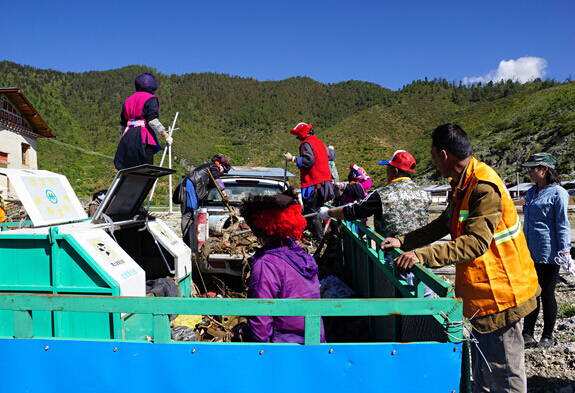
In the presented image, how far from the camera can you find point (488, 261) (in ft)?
7.45

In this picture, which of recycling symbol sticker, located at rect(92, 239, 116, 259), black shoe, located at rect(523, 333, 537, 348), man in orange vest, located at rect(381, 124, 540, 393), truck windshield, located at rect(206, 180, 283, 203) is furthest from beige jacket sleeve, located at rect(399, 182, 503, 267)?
truck windshield, located at rect(206, 180, 283, 203)

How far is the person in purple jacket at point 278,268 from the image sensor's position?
227cm

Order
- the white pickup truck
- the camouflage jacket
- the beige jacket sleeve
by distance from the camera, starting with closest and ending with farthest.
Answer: the beige jacket sleeve
the camouflage jacket
the white pickup truck

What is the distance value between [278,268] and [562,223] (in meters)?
3.34

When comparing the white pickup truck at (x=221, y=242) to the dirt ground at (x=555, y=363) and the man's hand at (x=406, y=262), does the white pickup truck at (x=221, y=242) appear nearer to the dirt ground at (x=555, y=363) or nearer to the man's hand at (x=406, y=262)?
the man's hand at (x=406, y=262)

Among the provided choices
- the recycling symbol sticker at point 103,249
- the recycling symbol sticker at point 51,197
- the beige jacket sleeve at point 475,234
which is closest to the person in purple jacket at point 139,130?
the recycling symbol sticker at point 51,197

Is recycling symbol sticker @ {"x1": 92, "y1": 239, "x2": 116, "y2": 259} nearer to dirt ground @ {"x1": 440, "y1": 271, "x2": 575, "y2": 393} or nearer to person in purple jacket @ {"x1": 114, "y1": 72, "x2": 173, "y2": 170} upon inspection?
person in purple jacket @ {"x1": 114, "y1": 72, "x2": 173, "y2": 170}

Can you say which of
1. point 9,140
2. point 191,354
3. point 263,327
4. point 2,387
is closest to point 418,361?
point 263,327

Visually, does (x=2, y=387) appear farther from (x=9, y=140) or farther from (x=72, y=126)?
(x=72, y=126)

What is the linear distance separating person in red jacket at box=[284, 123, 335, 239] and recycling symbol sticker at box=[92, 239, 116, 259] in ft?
10.5

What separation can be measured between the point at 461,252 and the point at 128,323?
2350 millimetres

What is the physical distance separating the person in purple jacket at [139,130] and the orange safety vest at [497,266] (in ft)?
11.1

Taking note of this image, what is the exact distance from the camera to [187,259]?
15.5 ft

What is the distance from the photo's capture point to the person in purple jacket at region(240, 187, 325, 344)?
2268 mm
